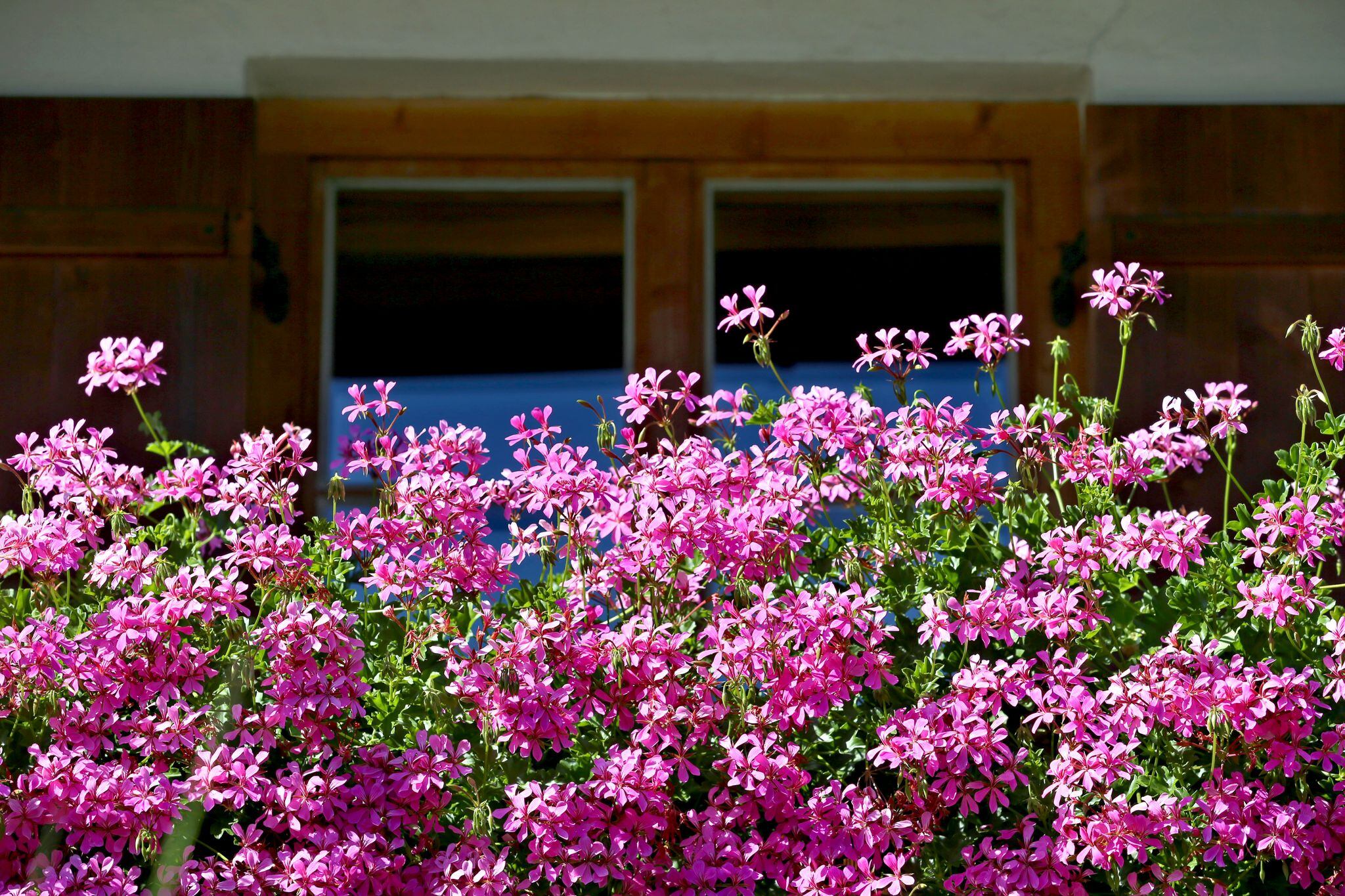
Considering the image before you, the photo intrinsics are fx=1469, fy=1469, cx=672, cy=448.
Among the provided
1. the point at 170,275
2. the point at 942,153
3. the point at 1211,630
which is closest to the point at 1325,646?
the point at 1211,630

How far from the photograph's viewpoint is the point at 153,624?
186cm

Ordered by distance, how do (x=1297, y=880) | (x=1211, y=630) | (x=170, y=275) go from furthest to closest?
1. (x=170, y=275)
2. (x=1211, y=630)
3. (x=1297, y=880)

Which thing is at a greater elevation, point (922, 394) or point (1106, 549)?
point (922, 394)

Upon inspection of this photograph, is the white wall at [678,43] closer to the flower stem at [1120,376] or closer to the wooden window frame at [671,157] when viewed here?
the wooden window frame at [671,157]

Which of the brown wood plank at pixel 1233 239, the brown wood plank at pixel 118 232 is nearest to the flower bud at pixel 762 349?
the brown wood plank at pixel 1233 239

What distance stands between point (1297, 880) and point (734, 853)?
0.70 meters

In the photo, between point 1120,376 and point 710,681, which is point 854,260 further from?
point 710,681

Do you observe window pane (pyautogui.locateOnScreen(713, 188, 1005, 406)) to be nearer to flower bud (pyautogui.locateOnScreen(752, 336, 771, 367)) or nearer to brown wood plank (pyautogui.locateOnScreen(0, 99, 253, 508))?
brown wood plank (pyautogui.locateOnScreen(0, 99, 253, 508))

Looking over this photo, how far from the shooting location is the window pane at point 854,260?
134 inches

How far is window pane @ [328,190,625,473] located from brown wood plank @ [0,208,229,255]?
41 centimetres

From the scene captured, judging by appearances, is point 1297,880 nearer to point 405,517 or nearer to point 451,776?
point 451,776

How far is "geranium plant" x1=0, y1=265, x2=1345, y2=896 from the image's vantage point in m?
1.81

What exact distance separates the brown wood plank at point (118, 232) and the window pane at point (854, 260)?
3.69 feet

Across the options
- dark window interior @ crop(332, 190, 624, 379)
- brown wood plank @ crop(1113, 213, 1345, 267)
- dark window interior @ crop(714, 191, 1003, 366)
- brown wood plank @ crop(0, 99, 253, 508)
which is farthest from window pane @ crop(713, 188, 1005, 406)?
brown wood plank @ crop(0, 99, 253, 508)
